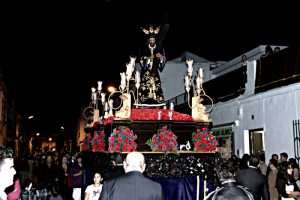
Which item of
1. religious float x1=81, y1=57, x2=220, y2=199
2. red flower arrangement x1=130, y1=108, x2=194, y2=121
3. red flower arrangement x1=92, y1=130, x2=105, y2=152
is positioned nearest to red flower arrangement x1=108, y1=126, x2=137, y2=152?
religious float x1=81, y1=57, x2=220, y2=199

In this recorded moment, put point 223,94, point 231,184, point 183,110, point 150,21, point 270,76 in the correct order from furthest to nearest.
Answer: point 183,110
point 223,94
point 270,76
point 150,21
point 231,184

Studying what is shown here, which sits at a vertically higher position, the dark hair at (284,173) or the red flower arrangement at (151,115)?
the red flower arrangement at (151,115)

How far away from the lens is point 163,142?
7793 millimetres

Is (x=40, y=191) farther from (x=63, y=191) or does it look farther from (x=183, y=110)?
(x=183, y=110)

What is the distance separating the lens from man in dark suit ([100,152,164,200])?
11.9 feet

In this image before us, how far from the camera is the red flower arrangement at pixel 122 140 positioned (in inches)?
301

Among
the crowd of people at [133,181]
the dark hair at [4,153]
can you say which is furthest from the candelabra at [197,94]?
the dark hair at [4,153]

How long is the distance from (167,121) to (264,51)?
10.8 meters

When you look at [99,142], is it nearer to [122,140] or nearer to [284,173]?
[122,140]

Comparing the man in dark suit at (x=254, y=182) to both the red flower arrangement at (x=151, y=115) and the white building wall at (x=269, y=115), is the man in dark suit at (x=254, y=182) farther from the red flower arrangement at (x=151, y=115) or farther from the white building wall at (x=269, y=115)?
the white building wall at (x=269, y=115)

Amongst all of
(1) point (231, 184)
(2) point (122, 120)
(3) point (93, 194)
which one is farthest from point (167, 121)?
(1) point (231, 184)

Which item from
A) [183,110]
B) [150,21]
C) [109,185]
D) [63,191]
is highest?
[150,21]

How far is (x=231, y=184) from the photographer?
3.68 meters

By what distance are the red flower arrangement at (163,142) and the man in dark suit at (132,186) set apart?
4021mm
